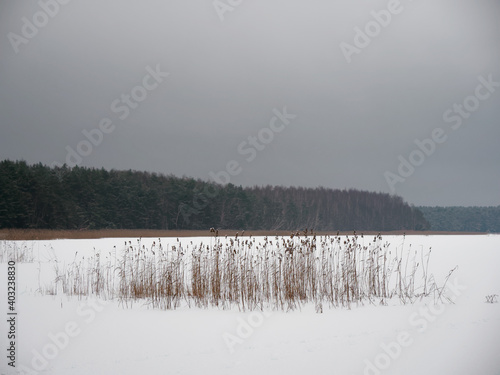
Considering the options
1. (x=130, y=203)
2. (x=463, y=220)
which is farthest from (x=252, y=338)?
(x=463, y=220)

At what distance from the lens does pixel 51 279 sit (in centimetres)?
994

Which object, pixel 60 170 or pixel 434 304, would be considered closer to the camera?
pixel 434 304

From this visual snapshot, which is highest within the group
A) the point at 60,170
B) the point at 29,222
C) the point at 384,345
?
the point at 60,170

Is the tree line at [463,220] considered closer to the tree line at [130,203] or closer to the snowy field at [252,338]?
the tree line at [130,203]

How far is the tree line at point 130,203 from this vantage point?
32500 mm

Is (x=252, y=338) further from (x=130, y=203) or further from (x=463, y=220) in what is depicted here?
(x=463, y=220)

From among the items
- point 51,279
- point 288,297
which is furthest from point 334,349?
point 51,279

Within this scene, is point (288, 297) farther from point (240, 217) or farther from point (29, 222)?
point (240, 217)

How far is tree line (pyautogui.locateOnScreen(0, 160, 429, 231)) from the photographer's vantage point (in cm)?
3250

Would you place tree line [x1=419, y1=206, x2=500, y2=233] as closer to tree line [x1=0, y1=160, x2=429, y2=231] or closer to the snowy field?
tree line [x1=0, y1=160, x2=429, y2=231]

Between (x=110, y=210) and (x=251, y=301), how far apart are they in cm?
3525

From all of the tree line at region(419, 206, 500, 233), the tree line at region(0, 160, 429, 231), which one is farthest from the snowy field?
the tree line at region(419, 206, 500, 233)

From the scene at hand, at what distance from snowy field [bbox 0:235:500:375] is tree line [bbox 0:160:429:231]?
16.9 meters

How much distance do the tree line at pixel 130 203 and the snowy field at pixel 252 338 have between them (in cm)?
1689
